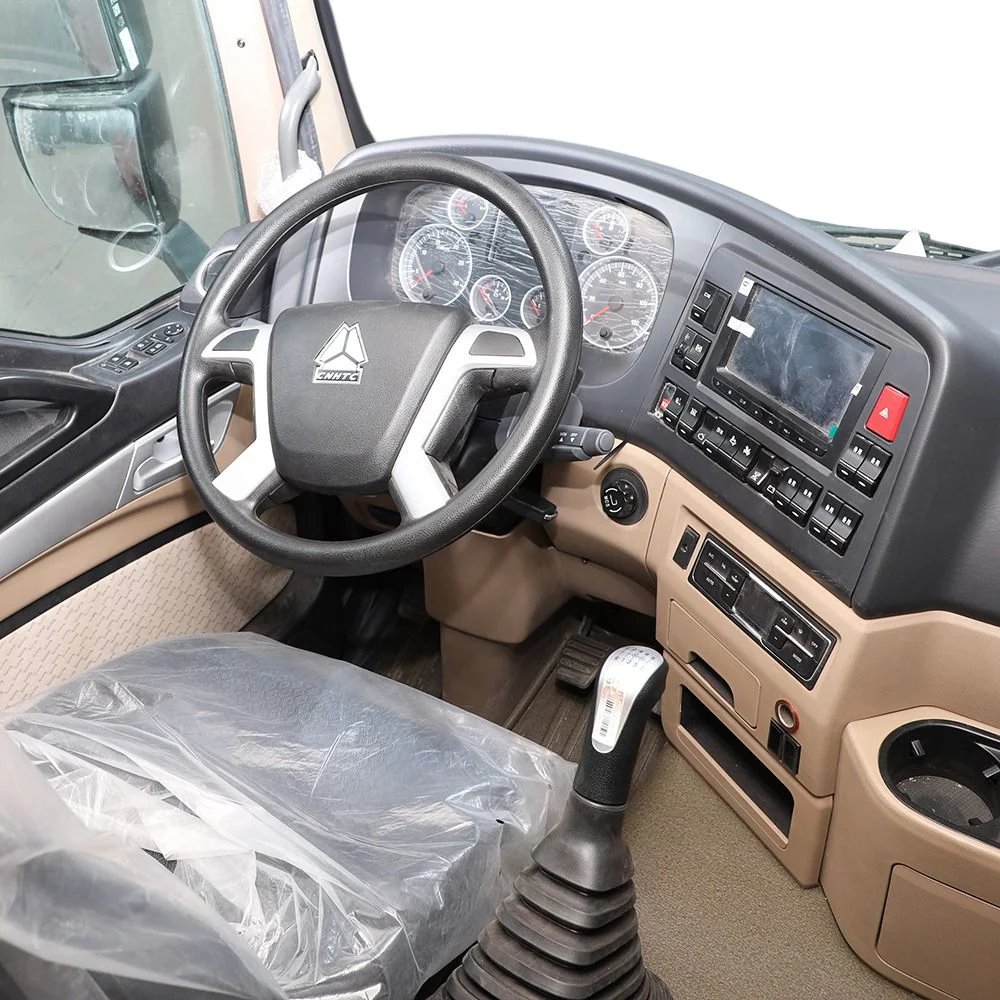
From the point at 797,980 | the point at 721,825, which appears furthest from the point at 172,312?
the point at 797,980

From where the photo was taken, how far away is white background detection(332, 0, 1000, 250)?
1325 millimetres

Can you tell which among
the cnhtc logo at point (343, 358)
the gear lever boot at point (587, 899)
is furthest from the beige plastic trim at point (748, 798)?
the cnhtc logo at point (343, 358)

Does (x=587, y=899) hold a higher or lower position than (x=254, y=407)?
lower

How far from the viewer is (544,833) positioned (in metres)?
1.07

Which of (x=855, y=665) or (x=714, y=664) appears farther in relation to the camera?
(x=714, y=664)

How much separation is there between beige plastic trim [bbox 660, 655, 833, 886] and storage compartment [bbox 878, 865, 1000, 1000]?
118 mm

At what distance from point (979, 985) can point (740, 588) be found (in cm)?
50

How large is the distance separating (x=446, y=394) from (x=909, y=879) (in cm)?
72

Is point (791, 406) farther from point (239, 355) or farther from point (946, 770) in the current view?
point (239, 355)

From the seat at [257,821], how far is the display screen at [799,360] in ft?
1.56

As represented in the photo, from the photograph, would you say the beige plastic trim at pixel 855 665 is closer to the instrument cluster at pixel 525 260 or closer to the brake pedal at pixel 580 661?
the instrument cluster at pixel 525 260

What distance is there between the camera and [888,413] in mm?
1036

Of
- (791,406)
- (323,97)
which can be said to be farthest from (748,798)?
(323,97)

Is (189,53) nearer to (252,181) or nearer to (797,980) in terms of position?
(252,181)
